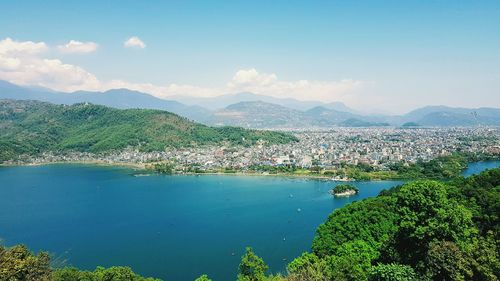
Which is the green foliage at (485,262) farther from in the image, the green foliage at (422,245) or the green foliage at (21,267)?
the green foliage at (21,267)

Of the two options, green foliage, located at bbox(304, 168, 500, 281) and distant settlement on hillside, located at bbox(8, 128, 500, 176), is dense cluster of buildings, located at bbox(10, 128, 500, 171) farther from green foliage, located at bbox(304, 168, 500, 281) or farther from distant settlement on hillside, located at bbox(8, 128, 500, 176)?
green foliage, located at bbox(304, 168, 500, 281)

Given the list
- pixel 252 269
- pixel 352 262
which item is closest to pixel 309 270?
pixel 352 262

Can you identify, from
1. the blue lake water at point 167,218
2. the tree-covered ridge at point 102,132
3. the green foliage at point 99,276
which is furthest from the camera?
the tree-covered ridge at point 102,132

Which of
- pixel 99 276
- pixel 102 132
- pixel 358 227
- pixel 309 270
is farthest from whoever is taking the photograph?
pixel 102 132

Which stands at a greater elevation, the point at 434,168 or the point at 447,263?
the point at 447,263

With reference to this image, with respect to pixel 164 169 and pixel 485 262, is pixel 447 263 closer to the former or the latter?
pixel 485 262

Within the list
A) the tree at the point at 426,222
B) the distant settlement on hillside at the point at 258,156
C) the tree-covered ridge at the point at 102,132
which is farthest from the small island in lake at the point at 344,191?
the tree-covered ridge at the point at 102,132

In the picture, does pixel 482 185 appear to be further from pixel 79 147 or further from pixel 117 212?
pixel 79 147

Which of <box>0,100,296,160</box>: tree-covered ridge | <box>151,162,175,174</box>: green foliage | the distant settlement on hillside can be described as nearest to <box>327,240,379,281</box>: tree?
the distant settlement on hillside
